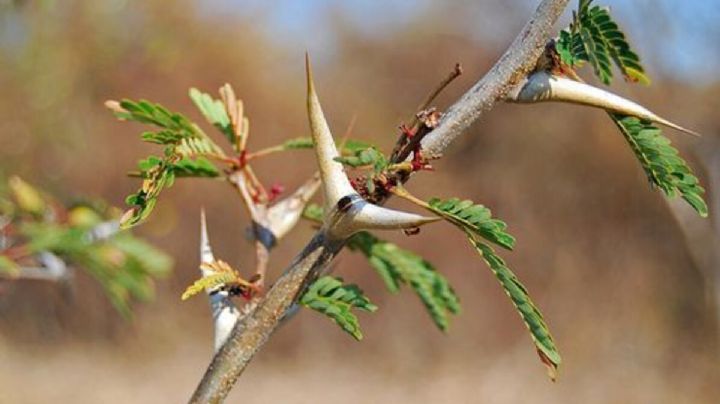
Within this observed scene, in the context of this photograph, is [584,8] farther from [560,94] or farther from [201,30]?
[201,30]

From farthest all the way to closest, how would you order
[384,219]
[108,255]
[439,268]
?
1. [439,268]
2. [108,255]
3. [384,219]

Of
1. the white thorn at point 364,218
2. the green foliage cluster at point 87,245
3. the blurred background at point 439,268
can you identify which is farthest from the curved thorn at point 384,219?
the blurred background at point 439,268

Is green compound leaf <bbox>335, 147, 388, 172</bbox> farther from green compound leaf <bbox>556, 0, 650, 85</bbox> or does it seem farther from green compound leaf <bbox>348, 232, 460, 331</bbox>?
green compound leaf <bbox>348, 232, 460, 331</bbox>

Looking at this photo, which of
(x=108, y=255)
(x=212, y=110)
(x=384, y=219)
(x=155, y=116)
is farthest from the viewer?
(x=108, y=255)

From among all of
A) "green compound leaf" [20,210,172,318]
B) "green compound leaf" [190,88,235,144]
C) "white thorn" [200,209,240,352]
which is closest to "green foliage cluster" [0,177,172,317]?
"green compound leaf" [20,210,172,318]

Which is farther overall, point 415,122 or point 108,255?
point 108,255

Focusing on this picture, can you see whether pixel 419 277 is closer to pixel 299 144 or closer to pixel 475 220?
pixel 299 144

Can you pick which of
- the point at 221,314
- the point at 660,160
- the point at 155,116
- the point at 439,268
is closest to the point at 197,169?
the point at 155,116

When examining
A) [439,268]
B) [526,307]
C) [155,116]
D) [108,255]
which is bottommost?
[526,307]

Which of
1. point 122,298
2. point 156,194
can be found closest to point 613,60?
→ point 156,194
